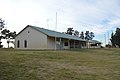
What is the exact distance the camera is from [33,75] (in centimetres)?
920

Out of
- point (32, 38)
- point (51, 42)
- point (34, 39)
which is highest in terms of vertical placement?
point (32, 38)

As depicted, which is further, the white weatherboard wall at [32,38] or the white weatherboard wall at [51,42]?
the white weatherboard wall at [51,42]

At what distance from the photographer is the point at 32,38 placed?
3781cm

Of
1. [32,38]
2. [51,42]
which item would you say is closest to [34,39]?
[32,38]

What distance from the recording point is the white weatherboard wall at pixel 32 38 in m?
36.9

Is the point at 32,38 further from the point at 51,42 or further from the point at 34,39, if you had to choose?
the point at 51,42

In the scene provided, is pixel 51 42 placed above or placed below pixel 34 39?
below

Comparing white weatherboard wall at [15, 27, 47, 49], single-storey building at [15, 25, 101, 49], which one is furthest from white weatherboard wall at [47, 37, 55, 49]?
white weatherboard wall at [15, 27, 47, 49]

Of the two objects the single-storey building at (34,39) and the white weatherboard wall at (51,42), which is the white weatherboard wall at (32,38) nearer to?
the single-storey building at (34,39)

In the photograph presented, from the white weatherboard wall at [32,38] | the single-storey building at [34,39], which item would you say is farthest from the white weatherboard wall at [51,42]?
the white weatherboard wall at [32,38]

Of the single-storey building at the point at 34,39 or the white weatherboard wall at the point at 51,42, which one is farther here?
the white weatherboard wall at the point at 51,42

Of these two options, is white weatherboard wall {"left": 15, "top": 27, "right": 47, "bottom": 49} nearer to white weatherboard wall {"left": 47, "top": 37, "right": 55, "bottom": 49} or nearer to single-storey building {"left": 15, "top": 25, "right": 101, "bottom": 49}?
single-storey building {"left": 15, "top": 25, "right": 101, "bottom": 49}

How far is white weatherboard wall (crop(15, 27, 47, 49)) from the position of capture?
36938mm

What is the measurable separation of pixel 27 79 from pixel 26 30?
30884mm
